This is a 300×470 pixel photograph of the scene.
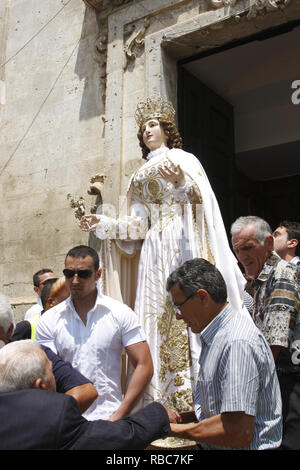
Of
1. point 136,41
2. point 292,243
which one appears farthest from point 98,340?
point 136,41

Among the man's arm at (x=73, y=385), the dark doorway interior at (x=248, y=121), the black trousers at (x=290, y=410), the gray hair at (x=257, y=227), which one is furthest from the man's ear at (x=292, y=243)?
the dark doorway interior at (x=248, y=121)

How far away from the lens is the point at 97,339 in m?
3.14

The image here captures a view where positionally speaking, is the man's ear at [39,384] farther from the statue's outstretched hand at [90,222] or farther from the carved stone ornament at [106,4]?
the carved stone ornament at [106,4]

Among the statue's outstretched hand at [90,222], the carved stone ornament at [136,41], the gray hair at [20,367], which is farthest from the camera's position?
the carved stone ornament at [136,41]

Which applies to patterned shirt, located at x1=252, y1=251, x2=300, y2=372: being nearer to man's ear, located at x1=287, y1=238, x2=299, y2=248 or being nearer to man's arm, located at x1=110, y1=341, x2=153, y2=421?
man's arm, located at x1=110, y1=341, x2=153, y2=421

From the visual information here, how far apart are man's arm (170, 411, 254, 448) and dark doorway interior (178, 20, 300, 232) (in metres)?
4.23

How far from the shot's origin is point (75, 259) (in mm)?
3385

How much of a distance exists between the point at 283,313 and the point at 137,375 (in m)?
1.14

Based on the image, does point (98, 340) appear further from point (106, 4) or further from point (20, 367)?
point (106, 4)

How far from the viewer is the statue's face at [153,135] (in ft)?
14.5

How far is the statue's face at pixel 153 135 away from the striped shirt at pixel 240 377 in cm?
253

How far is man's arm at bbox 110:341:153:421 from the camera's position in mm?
3074

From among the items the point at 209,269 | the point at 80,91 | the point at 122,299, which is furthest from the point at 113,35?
the point at 209,269
